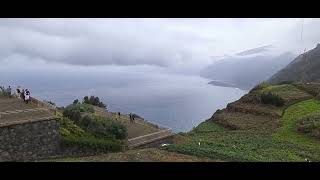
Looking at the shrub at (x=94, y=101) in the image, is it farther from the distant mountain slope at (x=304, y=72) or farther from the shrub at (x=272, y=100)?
the distant mountain slope at (x=304, y=72)

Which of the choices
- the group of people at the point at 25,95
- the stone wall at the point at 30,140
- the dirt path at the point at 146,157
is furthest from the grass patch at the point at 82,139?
the group of people at the point at 25,95

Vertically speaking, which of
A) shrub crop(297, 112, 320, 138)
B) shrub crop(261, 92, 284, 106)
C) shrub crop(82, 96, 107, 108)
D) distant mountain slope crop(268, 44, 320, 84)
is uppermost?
distant mountain slope crop(268, 44, 320, 84)

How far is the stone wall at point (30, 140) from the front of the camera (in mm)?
18469

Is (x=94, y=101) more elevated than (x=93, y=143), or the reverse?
(x=94, y=101)

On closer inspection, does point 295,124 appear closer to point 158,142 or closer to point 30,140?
point 158,142

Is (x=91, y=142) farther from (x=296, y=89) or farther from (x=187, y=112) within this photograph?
(x=187, y=112)

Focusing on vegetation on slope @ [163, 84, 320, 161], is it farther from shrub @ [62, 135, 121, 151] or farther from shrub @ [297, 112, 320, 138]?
shrub @ [62, 135, 121, 151]

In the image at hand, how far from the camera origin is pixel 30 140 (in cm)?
1886

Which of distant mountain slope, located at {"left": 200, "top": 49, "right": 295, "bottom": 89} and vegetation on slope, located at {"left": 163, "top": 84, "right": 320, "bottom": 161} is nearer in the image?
vegetation on slope, located at {"left": 163, "top": 84, "right": 320, "bottom": 161}

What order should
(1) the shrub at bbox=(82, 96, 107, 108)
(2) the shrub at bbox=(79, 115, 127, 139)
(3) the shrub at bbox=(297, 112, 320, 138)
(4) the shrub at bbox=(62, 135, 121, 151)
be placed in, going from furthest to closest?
(1) the shrub at bbox=(82, 96, 107, 108) → (3) the shrub at bbox=(297, 112, 320, 138) → (2) the shrub at bbox=(79, 115, 127, 139) → (4) the shrub at bbox=(62, 135, 121, 151)

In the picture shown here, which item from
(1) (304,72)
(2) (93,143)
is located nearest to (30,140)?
(2) (93,143)

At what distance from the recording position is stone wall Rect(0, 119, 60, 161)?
18469 mm

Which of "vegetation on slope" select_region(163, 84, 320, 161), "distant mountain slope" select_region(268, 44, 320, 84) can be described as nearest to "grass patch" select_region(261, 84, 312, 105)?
"vegetation on slope" select_region(163, 84, 320, 161)
